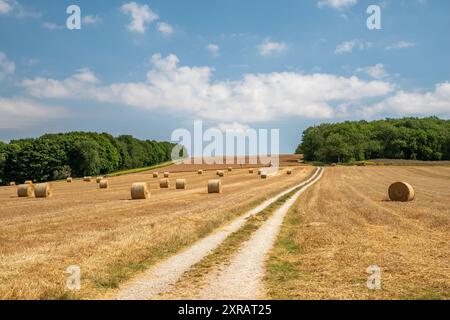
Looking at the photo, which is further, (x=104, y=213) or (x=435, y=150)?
(x=435, y=150)

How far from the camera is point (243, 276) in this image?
1190cm

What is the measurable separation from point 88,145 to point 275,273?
109298 mm

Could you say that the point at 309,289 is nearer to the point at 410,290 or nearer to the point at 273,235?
the point at 410,290

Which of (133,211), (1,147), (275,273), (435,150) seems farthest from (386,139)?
(275,273)

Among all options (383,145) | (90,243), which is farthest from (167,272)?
(383,145)

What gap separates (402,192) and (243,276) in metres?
25.0

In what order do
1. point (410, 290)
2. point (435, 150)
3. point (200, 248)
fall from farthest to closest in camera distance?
point (435, 150) < point (200, 248) < point (410, 290)

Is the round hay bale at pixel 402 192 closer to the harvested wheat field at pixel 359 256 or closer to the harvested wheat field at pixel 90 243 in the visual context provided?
the harvested wheat field at pixel 359 256

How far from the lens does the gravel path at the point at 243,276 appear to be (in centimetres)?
1015

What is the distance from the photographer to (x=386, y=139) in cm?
15512

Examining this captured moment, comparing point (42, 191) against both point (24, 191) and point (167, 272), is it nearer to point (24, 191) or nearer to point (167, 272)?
point (24, 191)

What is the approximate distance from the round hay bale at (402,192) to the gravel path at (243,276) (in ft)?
61.4

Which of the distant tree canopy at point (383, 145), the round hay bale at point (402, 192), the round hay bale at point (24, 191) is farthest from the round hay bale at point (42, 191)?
the distant tree canopy at point (383, 145)

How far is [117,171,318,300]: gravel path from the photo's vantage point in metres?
10.4
